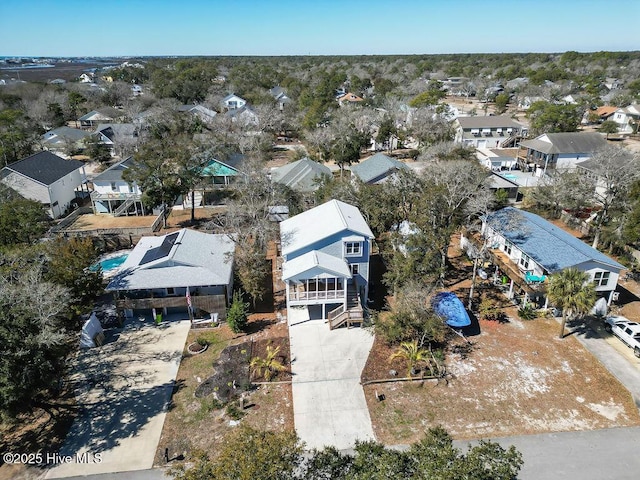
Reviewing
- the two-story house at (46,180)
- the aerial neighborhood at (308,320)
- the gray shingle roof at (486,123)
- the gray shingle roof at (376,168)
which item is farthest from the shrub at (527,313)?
the gray shingle roof at (486,123)

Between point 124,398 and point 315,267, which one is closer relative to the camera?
point 124,398

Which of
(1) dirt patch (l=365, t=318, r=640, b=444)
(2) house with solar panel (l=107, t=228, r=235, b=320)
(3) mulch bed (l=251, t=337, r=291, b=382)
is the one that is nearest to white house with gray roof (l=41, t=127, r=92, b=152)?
(2) house with solar panel (l=107, t=228, r=235, b=320)

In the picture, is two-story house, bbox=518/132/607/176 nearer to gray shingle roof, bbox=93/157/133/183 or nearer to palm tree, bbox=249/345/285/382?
palm tree, bbox=249/345/285/382

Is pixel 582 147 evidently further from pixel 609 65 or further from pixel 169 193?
pixel 609 65

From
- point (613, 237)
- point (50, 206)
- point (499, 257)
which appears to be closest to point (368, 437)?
point (499, 257)

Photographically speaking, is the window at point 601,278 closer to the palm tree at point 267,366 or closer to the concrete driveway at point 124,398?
the palm tree at point 267,366

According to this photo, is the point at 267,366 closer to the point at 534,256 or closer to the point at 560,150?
the point at 534,256

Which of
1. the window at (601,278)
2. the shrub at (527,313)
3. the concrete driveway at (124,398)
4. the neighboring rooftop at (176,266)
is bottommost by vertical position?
the concrete driveway at (124,398)

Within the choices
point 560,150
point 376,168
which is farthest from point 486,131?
point 376,168

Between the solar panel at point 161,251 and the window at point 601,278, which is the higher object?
the solar panel at point 161,251
